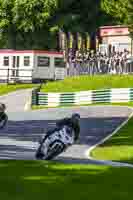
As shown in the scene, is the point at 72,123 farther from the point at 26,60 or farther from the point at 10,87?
the point at 26,60

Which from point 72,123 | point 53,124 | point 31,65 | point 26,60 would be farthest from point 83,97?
point 72,123

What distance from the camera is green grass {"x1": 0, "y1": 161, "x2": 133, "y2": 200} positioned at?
1129cm

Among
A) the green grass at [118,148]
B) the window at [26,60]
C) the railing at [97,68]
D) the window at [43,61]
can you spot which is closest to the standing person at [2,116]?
the green grass at [118,148]

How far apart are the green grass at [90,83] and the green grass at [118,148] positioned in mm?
15140

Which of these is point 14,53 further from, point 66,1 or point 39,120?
point 39,120

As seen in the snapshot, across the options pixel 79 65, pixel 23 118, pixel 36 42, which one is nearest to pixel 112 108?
pixel 23 118

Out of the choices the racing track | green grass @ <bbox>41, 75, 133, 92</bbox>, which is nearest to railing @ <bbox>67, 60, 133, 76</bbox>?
green grass @ <bbox>41, 75, 133, 92</bbox>

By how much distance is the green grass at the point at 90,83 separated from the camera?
4222 centimetres

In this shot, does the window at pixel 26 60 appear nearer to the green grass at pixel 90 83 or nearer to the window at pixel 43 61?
the window at pixel 43 61

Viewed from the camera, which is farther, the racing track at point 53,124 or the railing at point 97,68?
the railing at point 97,68

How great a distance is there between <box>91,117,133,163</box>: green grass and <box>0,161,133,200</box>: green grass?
3430 mm

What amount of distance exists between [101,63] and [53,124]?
14914mm

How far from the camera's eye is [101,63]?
45.2 meters

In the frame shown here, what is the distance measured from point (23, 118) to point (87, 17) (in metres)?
37.5
